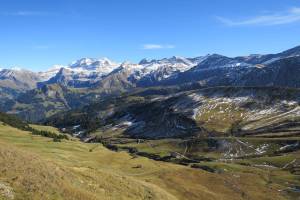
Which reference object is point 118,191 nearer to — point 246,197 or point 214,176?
point 246,197

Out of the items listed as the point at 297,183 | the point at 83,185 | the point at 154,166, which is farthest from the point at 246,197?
the point at 83,185

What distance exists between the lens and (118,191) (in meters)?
58.3

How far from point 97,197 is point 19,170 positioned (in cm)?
953

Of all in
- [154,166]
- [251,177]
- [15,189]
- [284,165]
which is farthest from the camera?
[284,165]

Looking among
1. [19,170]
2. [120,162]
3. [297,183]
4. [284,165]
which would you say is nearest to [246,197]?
[120,162]

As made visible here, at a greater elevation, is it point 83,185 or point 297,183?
point 83,185

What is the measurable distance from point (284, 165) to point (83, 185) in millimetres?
159985

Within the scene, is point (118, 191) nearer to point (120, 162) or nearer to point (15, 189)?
point (15, 189)

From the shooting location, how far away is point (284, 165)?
196 m

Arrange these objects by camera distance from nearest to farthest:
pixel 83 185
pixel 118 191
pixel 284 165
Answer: pixel 83 185 < pixel 118 191 < pixel 284 165

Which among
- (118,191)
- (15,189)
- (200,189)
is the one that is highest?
(15,189)

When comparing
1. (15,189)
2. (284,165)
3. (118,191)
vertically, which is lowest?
(284,165)

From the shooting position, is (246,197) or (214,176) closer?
(246,197)

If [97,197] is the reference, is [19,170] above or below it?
above
